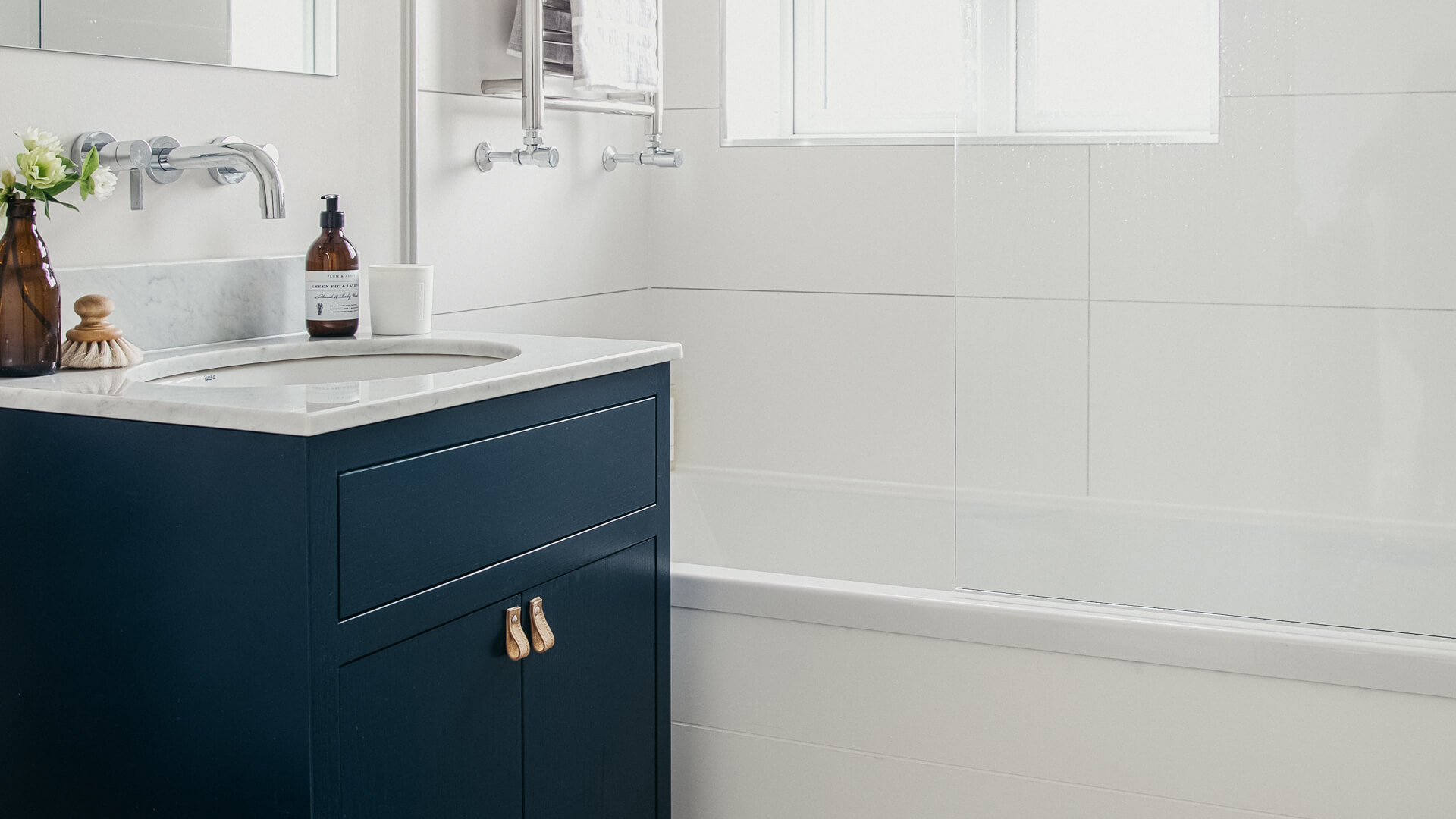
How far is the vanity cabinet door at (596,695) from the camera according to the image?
1326 millimetres

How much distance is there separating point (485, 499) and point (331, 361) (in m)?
0.38

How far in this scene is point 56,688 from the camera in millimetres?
1106

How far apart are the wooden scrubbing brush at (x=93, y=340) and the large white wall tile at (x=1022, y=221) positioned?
1.11 metres

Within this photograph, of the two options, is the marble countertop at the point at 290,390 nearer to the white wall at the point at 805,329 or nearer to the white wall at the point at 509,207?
the white wall at the point at 509,207

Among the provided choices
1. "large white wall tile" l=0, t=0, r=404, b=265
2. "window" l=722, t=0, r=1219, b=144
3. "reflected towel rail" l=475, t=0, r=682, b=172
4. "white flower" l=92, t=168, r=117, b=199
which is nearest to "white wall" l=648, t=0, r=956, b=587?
"reflected towel rail" l=475, t=0, r=682, b=172

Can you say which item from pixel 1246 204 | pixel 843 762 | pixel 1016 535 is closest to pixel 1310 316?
pixel 1246 204

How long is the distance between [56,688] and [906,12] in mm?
2113

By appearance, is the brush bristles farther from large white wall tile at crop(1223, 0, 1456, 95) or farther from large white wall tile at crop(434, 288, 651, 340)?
large white wall tile at crop(1223, 0, 1456, 95)

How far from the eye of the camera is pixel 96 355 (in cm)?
121

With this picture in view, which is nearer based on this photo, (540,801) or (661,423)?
(540,801)

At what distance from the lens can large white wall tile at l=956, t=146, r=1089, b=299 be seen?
1757 millimetres

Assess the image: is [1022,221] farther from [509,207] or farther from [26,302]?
[26,302]

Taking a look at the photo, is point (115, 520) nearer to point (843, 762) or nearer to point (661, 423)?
point (661, 423)

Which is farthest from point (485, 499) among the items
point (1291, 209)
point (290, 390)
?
point (1291, 209)
